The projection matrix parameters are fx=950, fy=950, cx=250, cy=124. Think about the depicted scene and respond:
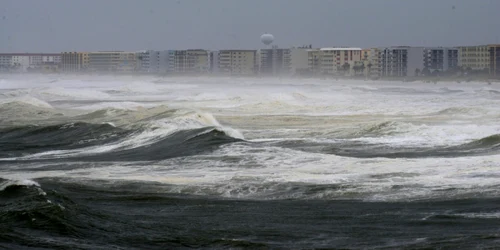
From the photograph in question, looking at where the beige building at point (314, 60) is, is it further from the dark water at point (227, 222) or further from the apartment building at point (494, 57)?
the dark water at point (227, 222)

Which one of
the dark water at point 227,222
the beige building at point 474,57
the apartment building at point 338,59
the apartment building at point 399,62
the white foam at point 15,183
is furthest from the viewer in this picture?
the apartment building at point 338,59

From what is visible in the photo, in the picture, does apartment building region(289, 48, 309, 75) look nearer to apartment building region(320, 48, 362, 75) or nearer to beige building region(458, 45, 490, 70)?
apartment building region(320, 48, 362, 75)

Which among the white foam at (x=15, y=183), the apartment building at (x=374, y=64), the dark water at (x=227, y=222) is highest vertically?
the apartment building at (x=374, y=64)

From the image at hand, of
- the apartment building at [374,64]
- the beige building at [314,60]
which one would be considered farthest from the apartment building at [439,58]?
the beige building at [314,60]

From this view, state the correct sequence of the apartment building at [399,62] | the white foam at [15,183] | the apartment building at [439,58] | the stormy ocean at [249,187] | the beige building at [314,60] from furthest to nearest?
the beige building at [314,60], the apartment building at [439,58], the apartment building at [399,62], the white foam at [15,183], the stormy ocean at [249,187]

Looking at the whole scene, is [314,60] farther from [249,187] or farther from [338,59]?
[249,187]

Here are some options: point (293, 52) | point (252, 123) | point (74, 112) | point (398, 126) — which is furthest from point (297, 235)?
point (293, 52)

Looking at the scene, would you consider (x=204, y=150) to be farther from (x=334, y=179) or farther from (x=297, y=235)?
(x=297, y=235)
